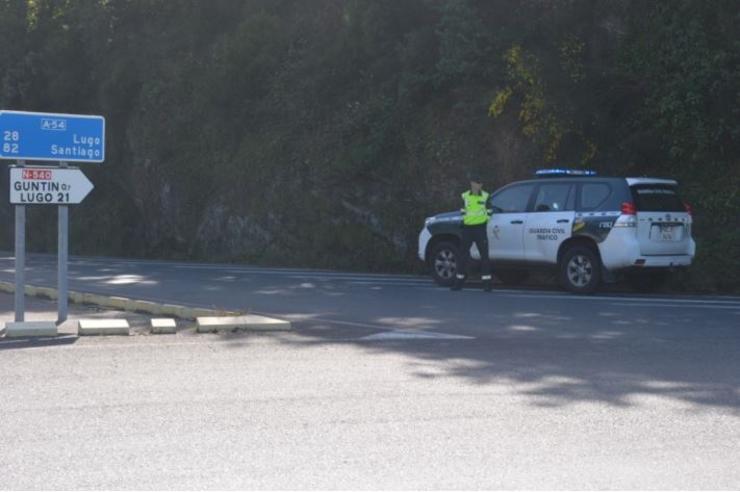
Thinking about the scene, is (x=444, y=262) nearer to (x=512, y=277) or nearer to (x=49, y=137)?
(x=512, y=277)

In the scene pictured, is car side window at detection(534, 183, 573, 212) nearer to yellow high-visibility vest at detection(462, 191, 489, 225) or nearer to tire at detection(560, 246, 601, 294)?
tire at detection(560, 246, 601, 294)

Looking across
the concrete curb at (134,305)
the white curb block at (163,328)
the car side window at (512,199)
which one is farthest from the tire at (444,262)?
the white curb block at (163,328)

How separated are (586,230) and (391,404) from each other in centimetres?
877

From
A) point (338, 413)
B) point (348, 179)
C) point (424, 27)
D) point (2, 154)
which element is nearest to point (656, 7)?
point (424, 27)

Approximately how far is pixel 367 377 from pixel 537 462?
2901 mm

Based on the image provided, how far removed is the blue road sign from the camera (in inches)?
470

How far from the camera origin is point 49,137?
1222 cm

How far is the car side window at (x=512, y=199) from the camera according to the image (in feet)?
57.1

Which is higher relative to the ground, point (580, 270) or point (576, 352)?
point (580, 270)

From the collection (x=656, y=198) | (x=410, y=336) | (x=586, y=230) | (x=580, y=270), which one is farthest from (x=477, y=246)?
(x=410, y=336)

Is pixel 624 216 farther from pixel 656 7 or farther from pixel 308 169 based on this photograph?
pixel 308 169

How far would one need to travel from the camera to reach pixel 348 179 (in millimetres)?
24734

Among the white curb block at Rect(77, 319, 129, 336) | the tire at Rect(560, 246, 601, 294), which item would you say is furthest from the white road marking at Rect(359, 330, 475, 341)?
the tire at Rect(560, 246, 601, 294)

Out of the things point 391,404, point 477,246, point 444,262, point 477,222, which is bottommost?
point 391,404
